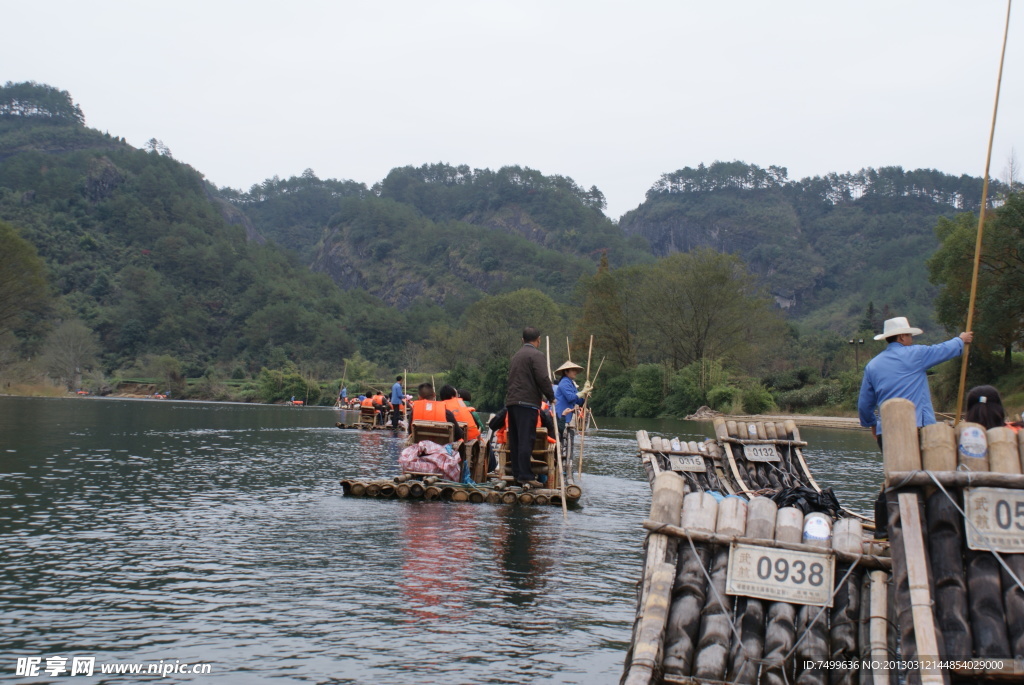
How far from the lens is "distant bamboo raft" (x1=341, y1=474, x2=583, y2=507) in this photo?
1298 cm

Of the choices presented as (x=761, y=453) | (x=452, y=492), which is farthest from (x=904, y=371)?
(x=452, y=492)

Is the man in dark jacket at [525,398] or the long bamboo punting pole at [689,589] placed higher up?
the man in dark jacket at [525,398]

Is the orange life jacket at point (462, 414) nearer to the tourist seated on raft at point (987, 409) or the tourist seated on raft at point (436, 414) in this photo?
the tourist seated on raft at point (436, 414)

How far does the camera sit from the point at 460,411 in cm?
1495

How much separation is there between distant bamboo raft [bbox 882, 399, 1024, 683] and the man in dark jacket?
7.97 m

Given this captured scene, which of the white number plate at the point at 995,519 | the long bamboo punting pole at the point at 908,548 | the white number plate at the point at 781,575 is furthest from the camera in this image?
the white number plate at the point at 781,575

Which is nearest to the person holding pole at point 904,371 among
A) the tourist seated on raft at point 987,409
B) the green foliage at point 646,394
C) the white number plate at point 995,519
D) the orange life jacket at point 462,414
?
the tourist seated on raft at point 987,409

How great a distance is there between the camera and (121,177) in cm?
15712

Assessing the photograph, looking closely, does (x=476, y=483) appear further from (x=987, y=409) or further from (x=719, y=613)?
(x=719, y=613)

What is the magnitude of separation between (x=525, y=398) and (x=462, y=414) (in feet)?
7.24

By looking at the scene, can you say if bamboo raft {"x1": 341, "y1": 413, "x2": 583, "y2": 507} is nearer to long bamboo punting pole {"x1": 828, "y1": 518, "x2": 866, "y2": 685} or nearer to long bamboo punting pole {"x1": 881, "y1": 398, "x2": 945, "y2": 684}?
long bamboo punting pole {"x1": 828, "y1": 518, "x2": 866, "y2": 685}

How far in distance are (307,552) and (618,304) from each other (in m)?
67.0

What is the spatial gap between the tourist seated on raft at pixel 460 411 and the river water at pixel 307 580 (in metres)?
2.16

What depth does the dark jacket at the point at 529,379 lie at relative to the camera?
12.7 meters
